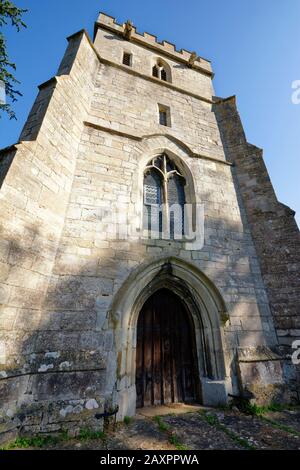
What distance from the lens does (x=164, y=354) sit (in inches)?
153

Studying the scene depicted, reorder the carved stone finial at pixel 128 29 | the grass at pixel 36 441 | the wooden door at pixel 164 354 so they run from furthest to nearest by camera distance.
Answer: the carved stone finial at pixel 128 29 → the wooden door at pixel 164 354 → the grass at pixel 36 441

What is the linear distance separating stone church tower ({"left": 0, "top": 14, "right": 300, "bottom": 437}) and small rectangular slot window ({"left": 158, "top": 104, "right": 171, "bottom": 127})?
0.32 feet

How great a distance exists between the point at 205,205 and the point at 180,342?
9.59 ft

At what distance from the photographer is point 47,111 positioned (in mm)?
3824

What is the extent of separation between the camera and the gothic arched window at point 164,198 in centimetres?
453

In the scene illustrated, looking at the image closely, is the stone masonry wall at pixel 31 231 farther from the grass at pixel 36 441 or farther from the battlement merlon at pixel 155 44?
the battlement merlon at pixel 155 44

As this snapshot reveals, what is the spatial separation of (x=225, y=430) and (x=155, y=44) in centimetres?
1061

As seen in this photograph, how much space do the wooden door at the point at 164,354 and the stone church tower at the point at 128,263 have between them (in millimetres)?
22

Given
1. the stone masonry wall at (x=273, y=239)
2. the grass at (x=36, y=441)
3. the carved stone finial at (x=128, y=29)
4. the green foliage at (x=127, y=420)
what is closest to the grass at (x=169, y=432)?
the green foliage at (x=127, y=420)

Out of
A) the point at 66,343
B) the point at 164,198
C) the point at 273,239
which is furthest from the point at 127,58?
the point at 66,343

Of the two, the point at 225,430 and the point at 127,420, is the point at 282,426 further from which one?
the point at 127,420

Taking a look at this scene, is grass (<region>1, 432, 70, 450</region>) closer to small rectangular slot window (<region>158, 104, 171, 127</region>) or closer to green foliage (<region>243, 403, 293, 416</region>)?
green foliage (<region>243, 403, 293, 416</region>)

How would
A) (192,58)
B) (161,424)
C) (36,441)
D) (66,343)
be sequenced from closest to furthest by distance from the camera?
(36,441)
(161,424)
(66,343)
(192,58)

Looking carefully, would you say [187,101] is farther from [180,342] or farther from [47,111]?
[180,342]
